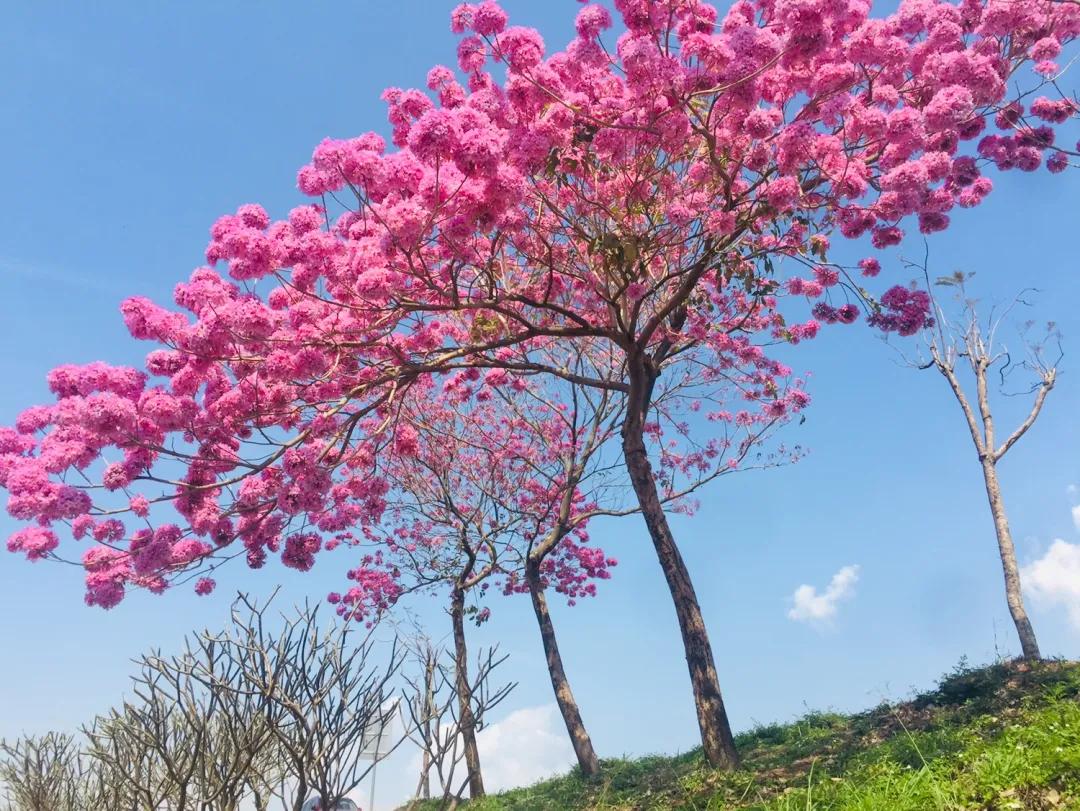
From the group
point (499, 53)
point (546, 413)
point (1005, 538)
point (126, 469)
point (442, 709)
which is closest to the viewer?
point (442, 709)

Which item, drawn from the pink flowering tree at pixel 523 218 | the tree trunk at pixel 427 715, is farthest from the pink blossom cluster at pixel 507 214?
the tree trunk at pixel 427 715

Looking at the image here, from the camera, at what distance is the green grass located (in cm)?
525

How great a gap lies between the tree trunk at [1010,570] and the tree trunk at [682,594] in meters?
5.81

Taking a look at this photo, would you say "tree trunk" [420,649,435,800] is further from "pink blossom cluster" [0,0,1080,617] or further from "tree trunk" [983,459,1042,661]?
"tree trunk" [983,459,1042,661]

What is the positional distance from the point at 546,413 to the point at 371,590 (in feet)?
20.0

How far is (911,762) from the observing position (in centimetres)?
682

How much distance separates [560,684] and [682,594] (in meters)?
6.32

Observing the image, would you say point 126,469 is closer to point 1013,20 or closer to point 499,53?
point 499,53

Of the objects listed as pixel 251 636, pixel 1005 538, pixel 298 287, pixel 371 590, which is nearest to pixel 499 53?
pixel 298 287

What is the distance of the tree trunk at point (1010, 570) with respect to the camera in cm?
1209

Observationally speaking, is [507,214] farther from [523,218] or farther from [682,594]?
[682,594]

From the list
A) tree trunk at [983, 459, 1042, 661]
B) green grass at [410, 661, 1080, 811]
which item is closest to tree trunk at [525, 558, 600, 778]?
green grass at [410, 661, 1080, 811]

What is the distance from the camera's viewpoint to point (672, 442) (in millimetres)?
16062

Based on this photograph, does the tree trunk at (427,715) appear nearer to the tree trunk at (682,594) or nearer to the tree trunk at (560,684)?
the tree trunk at (682,594)
